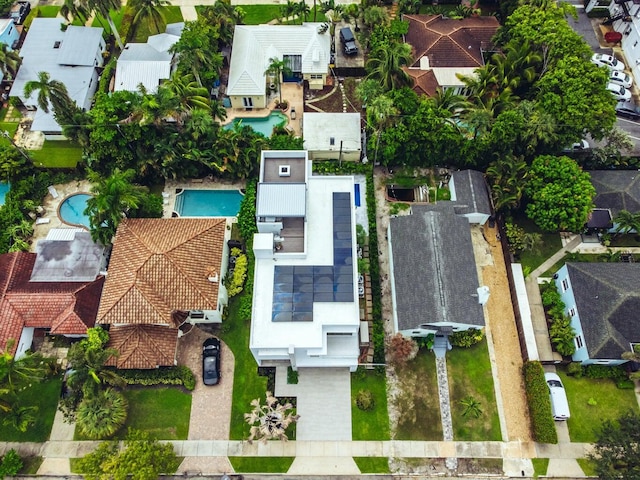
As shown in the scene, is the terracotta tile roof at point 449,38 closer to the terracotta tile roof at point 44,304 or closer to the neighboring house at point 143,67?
the neighboring house at point 143,67

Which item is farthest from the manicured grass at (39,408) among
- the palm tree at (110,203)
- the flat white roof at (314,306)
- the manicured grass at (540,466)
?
the manicured grass at (540,466)

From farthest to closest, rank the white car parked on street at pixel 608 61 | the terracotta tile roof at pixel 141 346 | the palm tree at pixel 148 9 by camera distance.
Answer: the white car parked on street at pixel 608 61 < the palm tree at pixel 148 9 < the terracotta tile roof at pixel 141 346

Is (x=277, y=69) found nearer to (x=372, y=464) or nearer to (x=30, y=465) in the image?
(x=372, y=464)

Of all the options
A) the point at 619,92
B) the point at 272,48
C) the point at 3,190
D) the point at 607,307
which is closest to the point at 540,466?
the point at 607,307

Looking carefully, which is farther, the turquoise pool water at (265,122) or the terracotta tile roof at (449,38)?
the terracotta tile roof at (449,38)

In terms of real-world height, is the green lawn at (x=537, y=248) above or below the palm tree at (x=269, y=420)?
above

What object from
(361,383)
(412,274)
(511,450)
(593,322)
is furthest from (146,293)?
(593,322)
